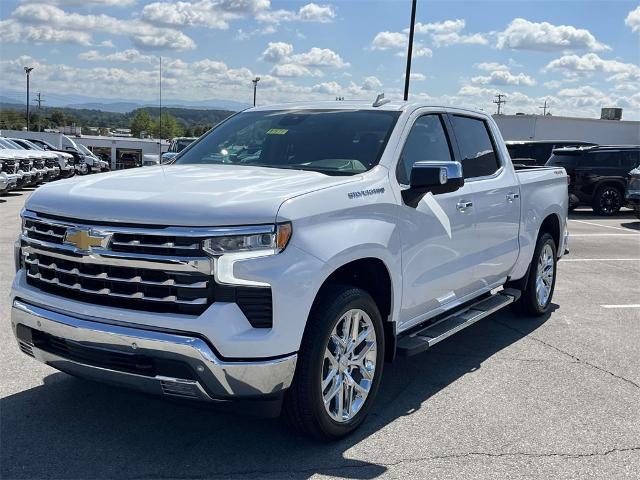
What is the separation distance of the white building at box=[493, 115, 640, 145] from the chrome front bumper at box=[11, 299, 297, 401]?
143 feet

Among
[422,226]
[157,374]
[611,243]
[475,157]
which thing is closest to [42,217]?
[157,374]

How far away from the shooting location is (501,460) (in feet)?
12.3

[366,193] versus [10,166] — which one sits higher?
[366,193]

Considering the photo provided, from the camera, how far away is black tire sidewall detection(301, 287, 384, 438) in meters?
3.56

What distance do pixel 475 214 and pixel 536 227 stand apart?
5.39 ft

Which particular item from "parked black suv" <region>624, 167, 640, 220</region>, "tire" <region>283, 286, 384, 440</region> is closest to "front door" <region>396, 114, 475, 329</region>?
"tire" <region>283, 286, 384, 440</region>

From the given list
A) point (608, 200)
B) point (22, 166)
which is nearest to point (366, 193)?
point (608, 200)

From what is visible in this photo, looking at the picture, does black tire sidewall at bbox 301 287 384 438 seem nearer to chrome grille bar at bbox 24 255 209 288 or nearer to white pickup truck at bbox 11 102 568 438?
white pickup truck at bbox 11 102 568 438

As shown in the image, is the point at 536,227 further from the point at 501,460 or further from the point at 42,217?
the point at 42,217

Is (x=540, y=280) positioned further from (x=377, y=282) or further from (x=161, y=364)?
(x=161, y=364)

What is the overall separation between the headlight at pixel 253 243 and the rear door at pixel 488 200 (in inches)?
91.7

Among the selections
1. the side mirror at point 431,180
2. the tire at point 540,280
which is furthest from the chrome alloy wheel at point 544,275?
the side mirror at point 431,180

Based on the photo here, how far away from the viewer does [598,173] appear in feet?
62.5

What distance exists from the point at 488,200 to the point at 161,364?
3.19 meters
